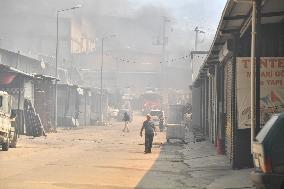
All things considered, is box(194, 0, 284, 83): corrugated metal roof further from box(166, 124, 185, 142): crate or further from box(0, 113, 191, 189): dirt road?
box(166, 124, 185, 142): crate

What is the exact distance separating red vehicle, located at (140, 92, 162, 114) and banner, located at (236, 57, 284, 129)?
77.6 m

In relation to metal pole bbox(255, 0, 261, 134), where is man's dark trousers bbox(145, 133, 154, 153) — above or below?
below

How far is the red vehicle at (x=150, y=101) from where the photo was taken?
3640 inches

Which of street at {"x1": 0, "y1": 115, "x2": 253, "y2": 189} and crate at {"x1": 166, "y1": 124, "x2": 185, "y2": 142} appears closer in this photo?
street at {"x1": 0, "y1": 115, "x2": 253, "y2": 189}

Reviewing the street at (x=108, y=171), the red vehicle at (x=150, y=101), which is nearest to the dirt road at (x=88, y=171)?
the street at (x=108, y=171)

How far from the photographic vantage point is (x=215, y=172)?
14883mm

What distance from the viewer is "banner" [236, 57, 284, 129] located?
42.6 feet

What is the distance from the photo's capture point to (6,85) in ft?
115

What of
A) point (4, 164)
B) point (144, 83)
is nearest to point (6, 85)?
point (4, 164)

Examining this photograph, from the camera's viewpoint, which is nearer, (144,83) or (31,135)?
(31,135)

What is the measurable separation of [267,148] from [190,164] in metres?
10.4

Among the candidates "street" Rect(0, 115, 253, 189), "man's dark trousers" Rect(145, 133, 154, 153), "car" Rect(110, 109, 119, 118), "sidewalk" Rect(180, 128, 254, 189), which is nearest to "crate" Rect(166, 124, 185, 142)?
"man's dark trousers" Rect(145, 133, 154, 153)

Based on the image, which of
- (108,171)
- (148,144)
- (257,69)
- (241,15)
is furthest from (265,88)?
(148,144)

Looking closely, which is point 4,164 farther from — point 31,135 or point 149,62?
point 149,62
